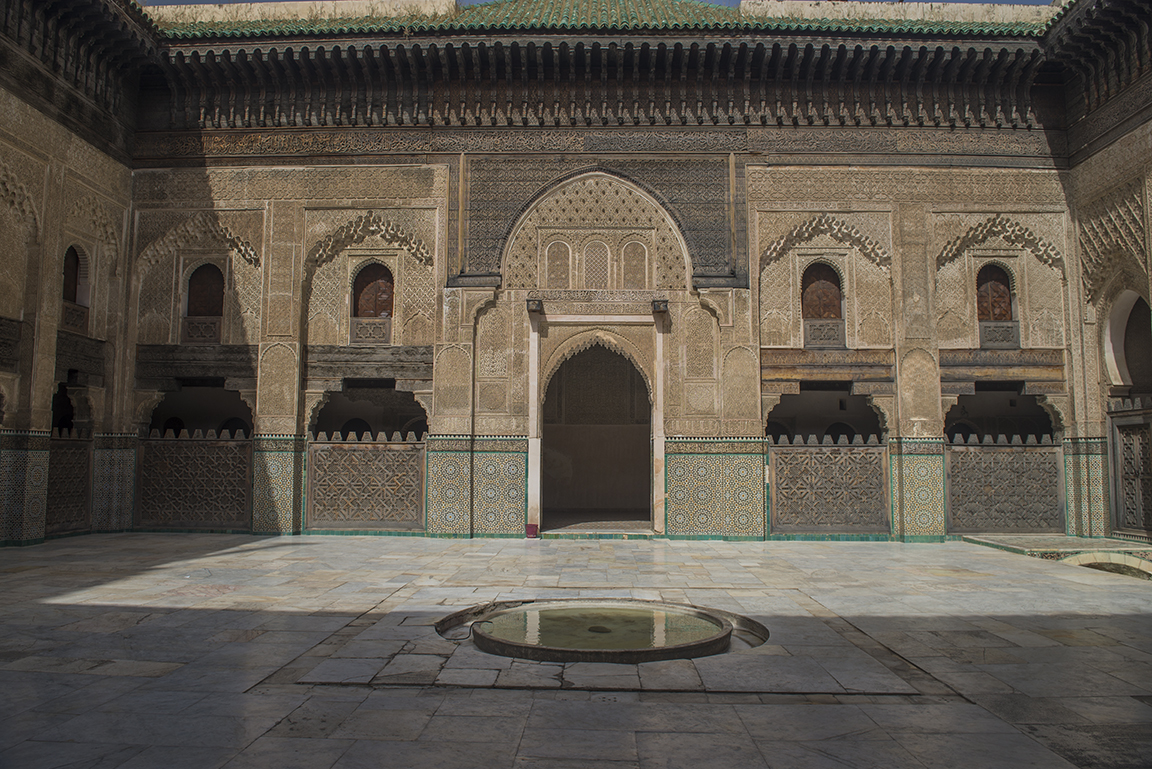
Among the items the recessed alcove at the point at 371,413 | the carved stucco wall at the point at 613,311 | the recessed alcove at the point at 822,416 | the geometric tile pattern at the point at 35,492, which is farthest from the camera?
the recessed alcove at the point at 371,413

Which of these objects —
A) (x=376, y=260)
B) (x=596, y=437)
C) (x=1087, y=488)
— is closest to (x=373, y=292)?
(x=376, y=260)

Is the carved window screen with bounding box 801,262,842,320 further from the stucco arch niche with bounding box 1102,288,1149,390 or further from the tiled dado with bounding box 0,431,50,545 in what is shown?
the tiled dado with bounding box 0,431,50,545

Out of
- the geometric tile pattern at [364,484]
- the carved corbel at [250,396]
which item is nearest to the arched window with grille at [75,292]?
the carved corbel at [250,396]

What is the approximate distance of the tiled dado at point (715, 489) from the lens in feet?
28.7

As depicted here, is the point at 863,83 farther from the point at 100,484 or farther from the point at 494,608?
the point at 100,484

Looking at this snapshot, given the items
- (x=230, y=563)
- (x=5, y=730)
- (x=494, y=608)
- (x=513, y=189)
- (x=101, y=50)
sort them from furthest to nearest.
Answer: (x=513, y=189)
(x=101, y=50)
(x=230, y=563)
(x=494, y=608)
(x=5, y=730)

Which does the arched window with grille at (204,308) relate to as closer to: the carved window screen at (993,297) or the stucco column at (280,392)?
the stucco column at (280,392)

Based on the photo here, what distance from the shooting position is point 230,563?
21.5ft

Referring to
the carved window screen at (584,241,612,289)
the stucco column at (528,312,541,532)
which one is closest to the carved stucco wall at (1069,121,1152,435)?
the carved window screen at (584,241,612,289)

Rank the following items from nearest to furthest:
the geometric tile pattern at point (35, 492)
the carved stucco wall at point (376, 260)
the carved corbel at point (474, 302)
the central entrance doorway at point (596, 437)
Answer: the geometric tile pattern at point (35, 492) < the carved corbel at point (474, 302) < the carved stucco wall at point (376, 260) < the central entrance doorway at point (596, 437)

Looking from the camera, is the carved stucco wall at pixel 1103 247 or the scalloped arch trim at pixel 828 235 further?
the scalloped arch trim at pixel 828 235

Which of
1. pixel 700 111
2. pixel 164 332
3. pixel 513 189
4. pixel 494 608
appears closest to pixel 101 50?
pixel 164 332

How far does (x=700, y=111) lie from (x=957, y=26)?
3160mm

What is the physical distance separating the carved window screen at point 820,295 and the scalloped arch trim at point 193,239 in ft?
22.5
